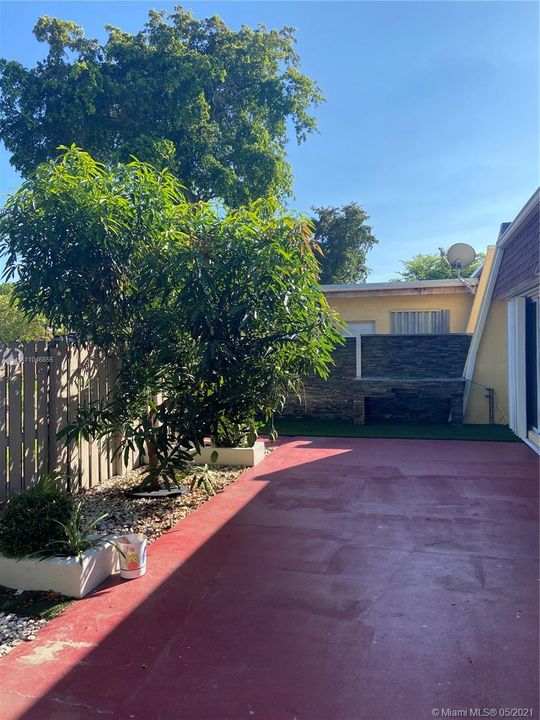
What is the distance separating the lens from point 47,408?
535 cm

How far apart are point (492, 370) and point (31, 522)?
9.92m

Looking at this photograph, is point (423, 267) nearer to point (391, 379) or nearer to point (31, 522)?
point (391, 379)

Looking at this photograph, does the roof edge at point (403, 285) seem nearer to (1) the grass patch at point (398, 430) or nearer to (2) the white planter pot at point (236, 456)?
(1) the grass patch at point (398, 430)

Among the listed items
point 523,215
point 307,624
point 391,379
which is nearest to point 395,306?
point 391,379

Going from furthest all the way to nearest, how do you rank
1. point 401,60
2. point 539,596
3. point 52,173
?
point 401,60
point 52,173
point 539,596

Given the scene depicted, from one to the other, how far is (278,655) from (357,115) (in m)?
11.8

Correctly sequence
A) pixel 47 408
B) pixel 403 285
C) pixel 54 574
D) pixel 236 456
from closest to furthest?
pixel 54 574 → pixel 47 408 → pixel 236 456 → pixel 403 285

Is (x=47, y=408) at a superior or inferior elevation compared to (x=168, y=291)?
inferior

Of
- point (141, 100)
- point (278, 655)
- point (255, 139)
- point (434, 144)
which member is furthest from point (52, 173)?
point (255, 139)

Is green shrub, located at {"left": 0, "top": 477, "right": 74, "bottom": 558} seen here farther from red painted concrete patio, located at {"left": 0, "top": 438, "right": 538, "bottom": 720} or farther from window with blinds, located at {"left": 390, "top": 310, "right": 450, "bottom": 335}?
window with blinds, located at {"left": 390, "top": 310, "right": 450, "bottom": 335}

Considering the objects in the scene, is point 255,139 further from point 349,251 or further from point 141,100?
point 349,251

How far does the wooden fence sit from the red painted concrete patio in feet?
5.46

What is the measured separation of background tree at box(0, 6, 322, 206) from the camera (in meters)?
13.1

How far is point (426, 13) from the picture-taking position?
272 inches
